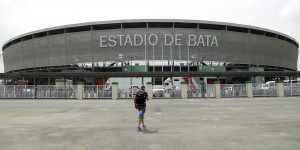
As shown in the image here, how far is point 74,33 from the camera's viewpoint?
79.1m

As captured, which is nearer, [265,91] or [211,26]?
[265,91]

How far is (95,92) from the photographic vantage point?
35969 millimetres

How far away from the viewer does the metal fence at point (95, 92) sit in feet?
117

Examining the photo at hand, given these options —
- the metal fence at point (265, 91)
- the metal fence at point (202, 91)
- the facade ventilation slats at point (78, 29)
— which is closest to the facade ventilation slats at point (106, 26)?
the facade ventilation slats at point (78, 29)

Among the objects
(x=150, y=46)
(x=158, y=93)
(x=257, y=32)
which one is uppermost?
(x=257, y=32)

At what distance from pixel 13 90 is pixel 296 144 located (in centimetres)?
3615

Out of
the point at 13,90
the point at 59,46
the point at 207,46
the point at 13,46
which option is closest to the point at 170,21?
the point at 207,46

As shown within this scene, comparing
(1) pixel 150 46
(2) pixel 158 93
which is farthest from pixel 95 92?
(1) pixel 150 46

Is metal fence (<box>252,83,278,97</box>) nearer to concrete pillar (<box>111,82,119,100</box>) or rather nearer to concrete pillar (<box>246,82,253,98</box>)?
concrete pillar (<box>246,82,253,98</box>)

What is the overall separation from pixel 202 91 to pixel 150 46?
133 ft

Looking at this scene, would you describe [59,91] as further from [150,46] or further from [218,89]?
[150,46]

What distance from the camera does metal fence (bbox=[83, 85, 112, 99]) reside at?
35750 mm

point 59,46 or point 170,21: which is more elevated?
point 170,21

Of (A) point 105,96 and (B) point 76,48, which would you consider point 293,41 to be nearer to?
(B) point 76,48
